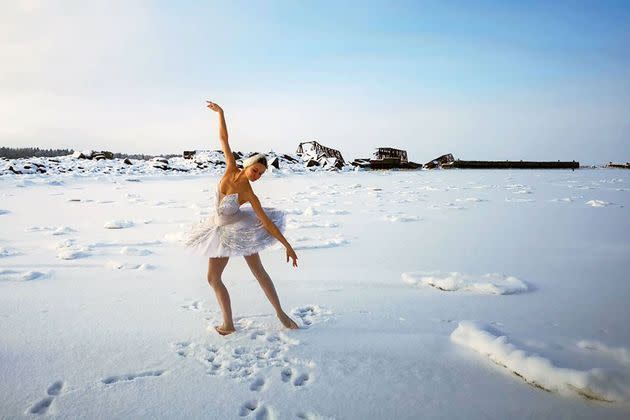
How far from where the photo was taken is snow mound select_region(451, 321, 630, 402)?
1875mm

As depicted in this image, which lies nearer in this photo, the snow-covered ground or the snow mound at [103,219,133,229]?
the snow-covered ground

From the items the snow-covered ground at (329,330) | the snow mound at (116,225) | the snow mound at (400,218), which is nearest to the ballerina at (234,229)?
the snow-covered ground at (329,330)

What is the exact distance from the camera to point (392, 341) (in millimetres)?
2502

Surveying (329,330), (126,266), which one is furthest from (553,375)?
(126,266)

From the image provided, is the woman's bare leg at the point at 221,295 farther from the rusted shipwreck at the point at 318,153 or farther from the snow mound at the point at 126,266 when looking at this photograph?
the rusted shipwreck at the point at 318,153

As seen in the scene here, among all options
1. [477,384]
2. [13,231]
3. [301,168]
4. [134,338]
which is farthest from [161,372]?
[301,168]

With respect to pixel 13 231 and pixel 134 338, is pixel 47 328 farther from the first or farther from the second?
pixel 13 231

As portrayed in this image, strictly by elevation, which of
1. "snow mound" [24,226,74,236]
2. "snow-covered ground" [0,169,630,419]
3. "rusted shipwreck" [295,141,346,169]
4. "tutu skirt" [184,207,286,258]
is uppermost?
"rusted shipwreck" [295,141,346,169]

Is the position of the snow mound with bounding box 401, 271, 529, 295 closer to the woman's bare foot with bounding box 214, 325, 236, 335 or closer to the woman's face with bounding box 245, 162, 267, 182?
the woman's bare foot with bounding box 214, 325, 236, 335

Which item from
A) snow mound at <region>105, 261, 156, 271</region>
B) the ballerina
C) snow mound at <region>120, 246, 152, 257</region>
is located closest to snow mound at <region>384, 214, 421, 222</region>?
snow mound at <region>120, 246, 152, 257</region>

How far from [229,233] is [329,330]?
0.99 metres

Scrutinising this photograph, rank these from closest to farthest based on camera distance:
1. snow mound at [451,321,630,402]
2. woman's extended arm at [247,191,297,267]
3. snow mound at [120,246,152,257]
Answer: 1. snow mound at [451,321,630,402]
2. woman's extended arm at [247,191,297,267]
3. snow mound at [120,246,152,257]

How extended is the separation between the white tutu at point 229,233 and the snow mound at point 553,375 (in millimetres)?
1572

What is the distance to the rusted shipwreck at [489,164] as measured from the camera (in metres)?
33.7
